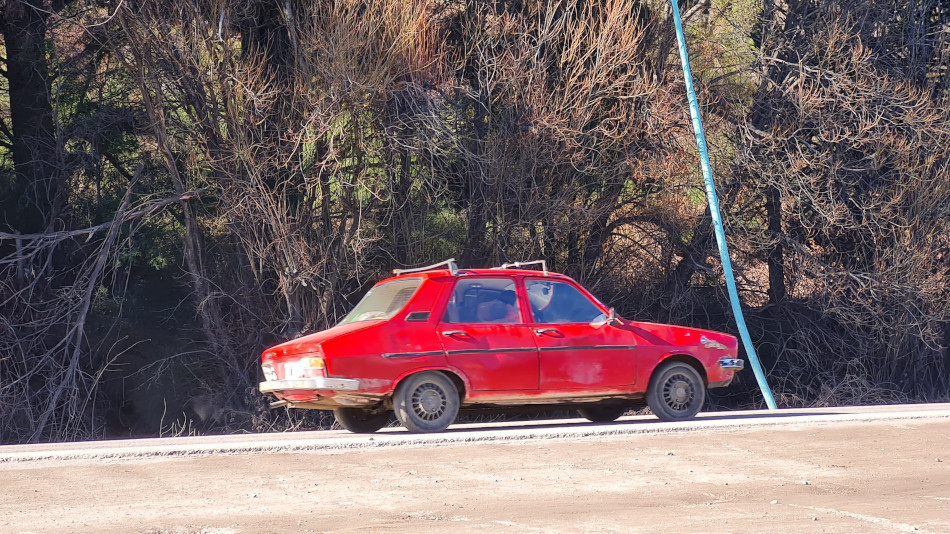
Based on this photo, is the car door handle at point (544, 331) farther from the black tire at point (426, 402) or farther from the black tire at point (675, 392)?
the black tire at point (675, 392)

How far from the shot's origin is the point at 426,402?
10.9 m

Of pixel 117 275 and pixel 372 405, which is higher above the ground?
pixel 117 275

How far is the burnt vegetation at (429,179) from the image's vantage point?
1759 cm

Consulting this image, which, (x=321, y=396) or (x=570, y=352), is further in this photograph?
(x=570, y=352)

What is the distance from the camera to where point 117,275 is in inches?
766

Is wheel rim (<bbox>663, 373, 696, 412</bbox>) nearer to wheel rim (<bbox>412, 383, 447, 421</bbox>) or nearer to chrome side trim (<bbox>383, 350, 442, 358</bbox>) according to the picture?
wheel rim (<bbox>412, 383, 447, 421</bbox>)

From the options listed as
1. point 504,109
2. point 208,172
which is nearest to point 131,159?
point 208,172

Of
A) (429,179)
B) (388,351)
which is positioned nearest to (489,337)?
(388,351)

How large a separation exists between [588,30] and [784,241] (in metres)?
5.41

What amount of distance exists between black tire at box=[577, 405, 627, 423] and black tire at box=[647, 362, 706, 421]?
0.84m

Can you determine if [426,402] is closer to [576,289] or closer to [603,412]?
[576,289]

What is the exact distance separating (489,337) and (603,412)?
7.93 feet

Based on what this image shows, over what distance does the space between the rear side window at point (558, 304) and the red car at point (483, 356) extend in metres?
0.01

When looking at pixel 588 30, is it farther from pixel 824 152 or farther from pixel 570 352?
pixel 570 352
